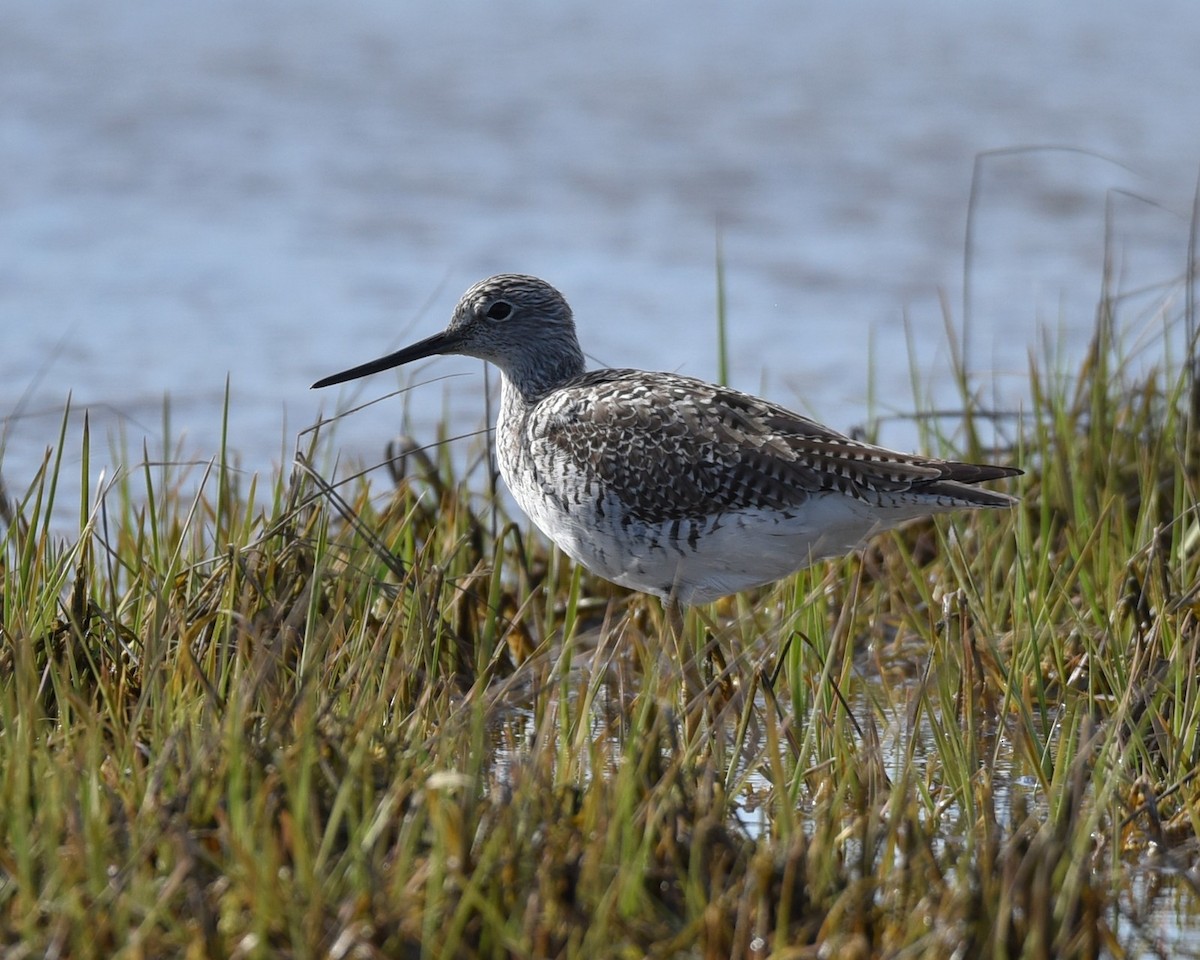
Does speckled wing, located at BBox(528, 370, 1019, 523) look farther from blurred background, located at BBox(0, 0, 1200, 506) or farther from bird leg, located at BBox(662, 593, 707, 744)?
blurred background, located at BBox(0, 0, 1200, 506)

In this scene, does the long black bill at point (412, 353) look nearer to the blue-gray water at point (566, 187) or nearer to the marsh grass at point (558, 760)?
the marsh grass at point (558, 760)

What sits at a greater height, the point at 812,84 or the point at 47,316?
the point at 812,84

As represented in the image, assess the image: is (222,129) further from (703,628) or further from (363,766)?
(363,766)

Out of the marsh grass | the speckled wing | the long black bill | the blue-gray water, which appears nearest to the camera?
the marsh grass

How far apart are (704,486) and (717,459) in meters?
0.10

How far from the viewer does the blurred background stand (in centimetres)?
1015

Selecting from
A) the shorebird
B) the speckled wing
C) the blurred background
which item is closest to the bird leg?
the shorebird

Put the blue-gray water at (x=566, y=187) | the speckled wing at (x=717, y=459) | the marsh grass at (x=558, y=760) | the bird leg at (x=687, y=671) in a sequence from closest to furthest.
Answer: the marsh grass at (x=558, y=760) < the bird leg at (x=687, y=671) < the speckled wing at (x=717, y=459) < the blue-gray water at (x=566, y=187)

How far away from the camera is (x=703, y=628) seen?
239 inches

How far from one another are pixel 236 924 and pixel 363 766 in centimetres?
56

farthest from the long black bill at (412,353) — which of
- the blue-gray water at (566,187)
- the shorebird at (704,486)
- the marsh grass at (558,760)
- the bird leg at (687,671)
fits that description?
the bird leg at (687,671)

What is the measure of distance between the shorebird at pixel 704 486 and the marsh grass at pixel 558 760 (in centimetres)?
24

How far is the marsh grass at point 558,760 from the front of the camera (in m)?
3.48

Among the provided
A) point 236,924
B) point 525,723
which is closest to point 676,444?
point 525,723
